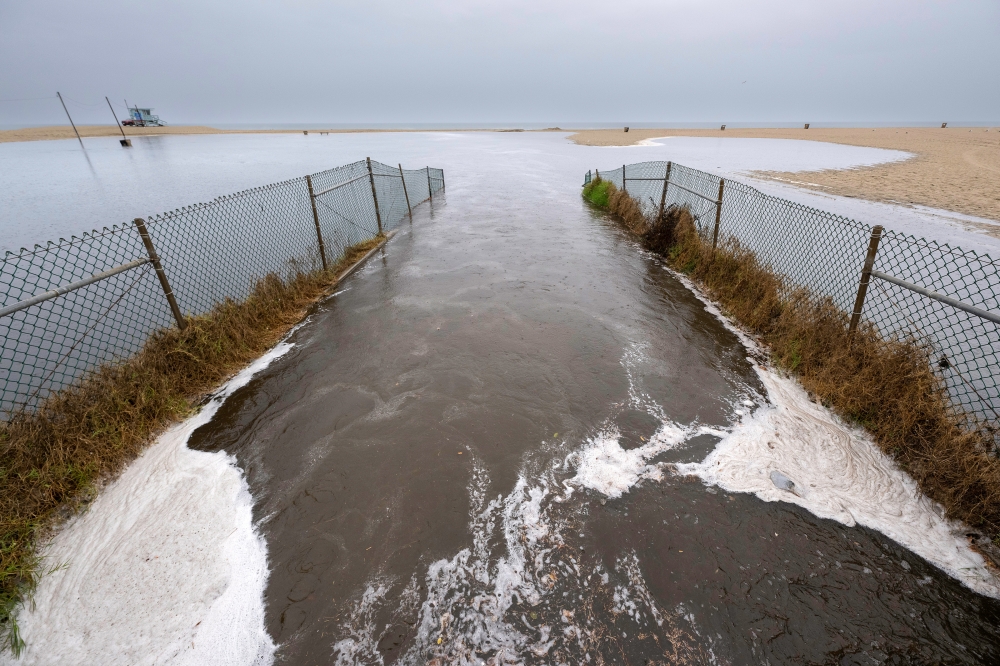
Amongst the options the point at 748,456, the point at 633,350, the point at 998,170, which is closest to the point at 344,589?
the point at 748,456

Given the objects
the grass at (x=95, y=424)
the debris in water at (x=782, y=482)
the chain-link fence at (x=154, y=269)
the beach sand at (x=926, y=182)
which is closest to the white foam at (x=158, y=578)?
the grass at (x=95, y=424)

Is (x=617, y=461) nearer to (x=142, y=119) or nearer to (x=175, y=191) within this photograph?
(x=175, y=191)

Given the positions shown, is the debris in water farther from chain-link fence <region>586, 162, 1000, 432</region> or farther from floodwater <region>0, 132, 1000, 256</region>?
floodwater <region>0, 132, 1000, 256</region>

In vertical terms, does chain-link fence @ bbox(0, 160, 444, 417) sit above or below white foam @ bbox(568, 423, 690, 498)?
above

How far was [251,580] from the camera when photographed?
2.63 metres

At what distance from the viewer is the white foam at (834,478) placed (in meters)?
2.76

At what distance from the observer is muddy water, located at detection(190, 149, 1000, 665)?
2295 mm

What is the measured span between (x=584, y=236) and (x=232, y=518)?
29.3ft

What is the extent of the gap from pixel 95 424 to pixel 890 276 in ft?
24.0

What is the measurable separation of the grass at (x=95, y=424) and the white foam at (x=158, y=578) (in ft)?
0.43

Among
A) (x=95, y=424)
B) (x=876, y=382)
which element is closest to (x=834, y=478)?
(x=876, y=382)

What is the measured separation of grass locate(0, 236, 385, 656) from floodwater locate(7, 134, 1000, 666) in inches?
19.5

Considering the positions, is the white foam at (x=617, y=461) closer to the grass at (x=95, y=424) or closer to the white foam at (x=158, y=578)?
the white foam at (x=158, y=578)

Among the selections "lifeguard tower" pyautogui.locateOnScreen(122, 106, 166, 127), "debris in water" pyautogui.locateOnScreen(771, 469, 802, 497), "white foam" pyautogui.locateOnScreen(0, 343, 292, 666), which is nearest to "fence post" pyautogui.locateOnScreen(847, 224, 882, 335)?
"debris in water" pyautogui.locateOnScreen(771, 469, 802, 497)
